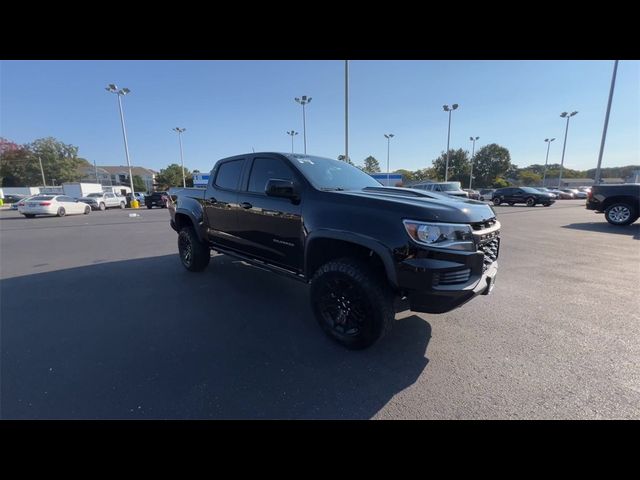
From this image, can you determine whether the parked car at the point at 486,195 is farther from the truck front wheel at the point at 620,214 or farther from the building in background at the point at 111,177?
the building in background at the point at 111,177

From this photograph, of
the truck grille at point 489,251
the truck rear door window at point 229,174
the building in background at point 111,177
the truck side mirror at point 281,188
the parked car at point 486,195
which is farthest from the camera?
the building in background at point 111,177

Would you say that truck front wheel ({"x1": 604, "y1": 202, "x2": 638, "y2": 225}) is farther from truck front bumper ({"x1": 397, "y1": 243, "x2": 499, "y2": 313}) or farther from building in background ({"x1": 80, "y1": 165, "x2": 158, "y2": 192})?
building in background ({"x1": 80, "y1": 165, "x2": 158, "y2": 192})

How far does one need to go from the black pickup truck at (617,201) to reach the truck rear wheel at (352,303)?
12321mm

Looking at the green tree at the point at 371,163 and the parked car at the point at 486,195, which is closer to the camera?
the parked car at the point at 486,195

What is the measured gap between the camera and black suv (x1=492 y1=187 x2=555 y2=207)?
20672mm

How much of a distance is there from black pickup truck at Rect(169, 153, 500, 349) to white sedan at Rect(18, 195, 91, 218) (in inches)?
757

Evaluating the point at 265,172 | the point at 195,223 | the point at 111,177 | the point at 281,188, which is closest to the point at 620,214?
the point at 265,172

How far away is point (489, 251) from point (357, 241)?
136 cm

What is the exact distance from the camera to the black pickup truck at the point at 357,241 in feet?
7.08

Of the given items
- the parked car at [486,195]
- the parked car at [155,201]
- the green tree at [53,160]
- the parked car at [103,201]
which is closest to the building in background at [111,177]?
the green tree at [53,160]

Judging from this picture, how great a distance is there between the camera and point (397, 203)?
7.54 feet

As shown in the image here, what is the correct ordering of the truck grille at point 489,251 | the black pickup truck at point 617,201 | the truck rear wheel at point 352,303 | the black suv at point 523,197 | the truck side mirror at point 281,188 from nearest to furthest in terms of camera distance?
the truck rear wheel at point 352,303 → the truck grille at point 489,251 → the truck side mirror at point 281,188 → the black pickup truck at point 617,201 → the black suv at point 523,197

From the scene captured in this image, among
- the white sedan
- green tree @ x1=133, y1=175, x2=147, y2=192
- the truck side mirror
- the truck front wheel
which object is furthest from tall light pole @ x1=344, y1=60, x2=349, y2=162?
green tree @ x1=133, y1=175, x2=147, y2=192

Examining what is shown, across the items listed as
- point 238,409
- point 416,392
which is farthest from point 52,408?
point 416,392
